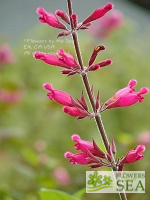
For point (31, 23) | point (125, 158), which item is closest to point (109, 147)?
point (125, 158)

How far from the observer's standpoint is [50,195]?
1.32 meters

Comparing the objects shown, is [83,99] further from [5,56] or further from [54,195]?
[5,56]

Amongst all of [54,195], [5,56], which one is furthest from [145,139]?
[54,195]

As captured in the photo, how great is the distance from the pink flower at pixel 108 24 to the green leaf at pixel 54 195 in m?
1.86

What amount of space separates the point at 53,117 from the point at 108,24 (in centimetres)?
68

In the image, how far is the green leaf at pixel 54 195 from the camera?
50.9 inches

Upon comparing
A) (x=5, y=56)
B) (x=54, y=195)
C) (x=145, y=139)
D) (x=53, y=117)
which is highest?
(x=5, y=56)

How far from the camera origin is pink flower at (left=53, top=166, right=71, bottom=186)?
7.20ft

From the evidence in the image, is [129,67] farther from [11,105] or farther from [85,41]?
[11,105]

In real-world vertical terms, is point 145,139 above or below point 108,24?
below

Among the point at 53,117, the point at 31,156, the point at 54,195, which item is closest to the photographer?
the point at 54,195

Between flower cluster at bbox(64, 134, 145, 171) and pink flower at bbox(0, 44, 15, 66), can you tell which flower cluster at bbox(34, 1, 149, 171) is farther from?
pink flower at bbox(0, 44, 15, 66)

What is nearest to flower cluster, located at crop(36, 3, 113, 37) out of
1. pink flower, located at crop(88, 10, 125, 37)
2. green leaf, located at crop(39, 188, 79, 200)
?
green leaf, located at crop(39, 188, 79, 200)

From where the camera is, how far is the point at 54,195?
1.32 m
